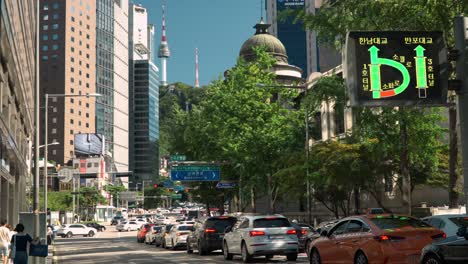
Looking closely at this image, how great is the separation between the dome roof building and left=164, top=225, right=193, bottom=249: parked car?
37807 mm

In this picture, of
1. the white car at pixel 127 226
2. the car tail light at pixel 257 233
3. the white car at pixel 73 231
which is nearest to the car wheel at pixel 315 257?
the car tail light at pixel 257 233

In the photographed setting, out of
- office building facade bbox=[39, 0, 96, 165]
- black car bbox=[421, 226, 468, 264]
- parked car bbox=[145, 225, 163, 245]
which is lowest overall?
parked car bbox=[145, 225, 163, 245]

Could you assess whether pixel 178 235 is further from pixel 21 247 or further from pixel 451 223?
pixel 451 223

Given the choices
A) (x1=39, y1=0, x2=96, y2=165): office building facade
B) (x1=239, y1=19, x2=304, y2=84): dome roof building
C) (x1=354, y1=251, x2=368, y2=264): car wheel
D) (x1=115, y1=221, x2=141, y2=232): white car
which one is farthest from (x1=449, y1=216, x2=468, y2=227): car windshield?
(x1=39, y1=0, x2=96, y2=165): office building facade

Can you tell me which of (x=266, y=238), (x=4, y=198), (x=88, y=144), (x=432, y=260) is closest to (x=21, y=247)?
(x=266, y=238)

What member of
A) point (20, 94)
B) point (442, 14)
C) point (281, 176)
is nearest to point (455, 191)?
point (442, 14)

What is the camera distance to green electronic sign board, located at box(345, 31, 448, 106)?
1536cm

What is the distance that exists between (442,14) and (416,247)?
7.65 meters

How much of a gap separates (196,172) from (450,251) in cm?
4453

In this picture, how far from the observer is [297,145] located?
44.6 metres

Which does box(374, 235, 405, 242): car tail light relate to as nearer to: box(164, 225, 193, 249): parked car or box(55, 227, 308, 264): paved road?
box(55, 227, 308, 264): paved road

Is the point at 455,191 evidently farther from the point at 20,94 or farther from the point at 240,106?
the point at 20,94

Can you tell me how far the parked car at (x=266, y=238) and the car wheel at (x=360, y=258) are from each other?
730cm

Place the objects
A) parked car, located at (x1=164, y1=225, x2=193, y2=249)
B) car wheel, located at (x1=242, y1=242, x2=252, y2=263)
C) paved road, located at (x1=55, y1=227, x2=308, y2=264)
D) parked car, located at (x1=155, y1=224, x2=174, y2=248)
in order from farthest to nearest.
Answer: parked car, located at (x1=155, y1=224, x2=174, y2=248), parked car, located at (x1=164, y1=225, x2=193, y2=249), paved road, located at (x1=55, y1=227, x2=308, y2=264), car wheel, located at (x1=242, y1=242, x2=252, y2=263)
